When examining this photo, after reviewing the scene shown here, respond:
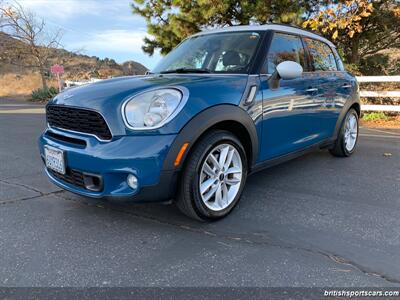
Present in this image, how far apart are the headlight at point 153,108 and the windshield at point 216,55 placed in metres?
0.88

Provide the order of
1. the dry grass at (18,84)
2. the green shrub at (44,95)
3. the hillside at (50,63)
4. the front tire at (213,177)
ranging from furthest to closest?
the hillside at (50,63) < the dry grass at (18,84) < the green shrub at (44,95) < the front tire at (213,177)

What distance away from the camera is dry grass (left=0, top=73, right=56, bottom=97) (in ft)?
98.1

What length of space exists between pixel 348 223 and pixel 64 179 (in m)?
2.35

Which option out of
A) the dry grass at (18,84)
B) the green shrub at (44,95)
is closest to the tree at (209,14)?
the green shrub at (44,95)

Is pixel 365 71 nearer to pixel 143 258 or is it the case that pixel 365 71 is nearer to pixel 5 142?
pixel 5 142

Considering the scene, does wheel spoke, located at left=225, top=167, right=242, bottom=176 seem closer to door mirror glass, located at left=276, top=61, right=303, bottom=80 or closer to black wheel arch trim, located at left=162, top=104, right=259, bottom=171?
black wheel arch trim, located at left=162, top=104, right=259, bottom=171

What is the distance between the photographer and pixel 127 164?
8.78ft

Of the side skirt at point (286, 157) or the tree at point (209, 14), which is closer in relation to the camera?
the side skirt at point (286, 157)

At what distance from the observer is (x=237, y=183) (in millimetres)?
3346

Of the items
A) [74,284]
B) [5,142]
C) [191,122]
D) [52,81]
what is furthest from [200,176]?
[52,81]

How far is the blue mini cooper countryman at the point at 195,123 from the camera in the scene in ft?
8.96

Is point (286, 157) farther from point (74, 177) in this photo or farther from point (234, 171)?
point (74, 177)

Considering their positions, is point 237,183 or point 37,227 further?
point 237,183

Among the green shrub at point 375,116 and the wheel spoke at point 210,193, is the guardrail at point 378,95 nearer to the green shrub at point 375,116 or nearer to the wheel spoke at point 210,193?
the green shrub at point 375,116
